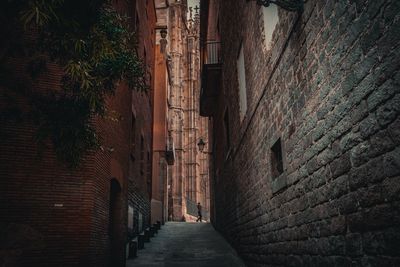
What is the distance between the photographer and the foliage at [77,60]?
4.82m

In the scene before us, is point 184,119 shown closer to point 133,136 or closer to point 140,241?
point 133,136

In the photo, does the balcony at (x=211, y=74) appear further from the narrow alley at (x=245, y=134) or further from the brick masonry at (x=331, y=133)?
the brick masonry at (x=331, y=133)

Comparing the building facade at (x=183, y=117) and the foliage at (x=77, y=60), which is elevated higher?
the building facade at (x=183, y=117)

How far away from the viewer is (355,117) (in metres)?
3.26

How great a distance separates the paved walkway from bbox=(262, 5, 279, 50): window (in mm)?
5939

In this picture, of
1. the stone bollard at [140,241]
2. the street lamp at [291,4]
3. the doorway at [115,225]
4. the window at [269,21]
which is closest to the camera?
the street lamp at [291,4]

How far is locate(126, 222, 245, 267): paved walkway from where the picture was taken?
33.4 feet

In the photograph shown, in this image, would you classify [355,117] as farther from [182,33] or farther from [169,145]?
[182,33]

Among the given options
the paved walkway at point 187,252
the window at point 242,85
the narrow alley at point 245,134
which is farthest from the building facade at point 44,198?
the window at point 242,85

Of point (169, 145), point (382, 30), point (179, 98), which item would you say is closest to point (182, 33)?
point (179, 98)

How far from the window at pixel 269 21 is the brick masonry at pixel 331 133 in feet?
0.71

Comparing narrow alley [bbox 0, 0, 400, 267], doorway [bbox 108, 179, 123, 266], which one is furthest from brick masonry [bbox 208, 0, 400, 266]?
doorway [bbox 108, 179, 123, 266]

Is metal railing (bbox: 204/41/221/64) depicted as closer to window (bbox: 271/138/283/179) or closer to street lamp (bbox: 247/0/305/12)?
window (bbox: 271/138/283/179)

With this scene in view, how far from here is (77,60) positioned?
200 inches
